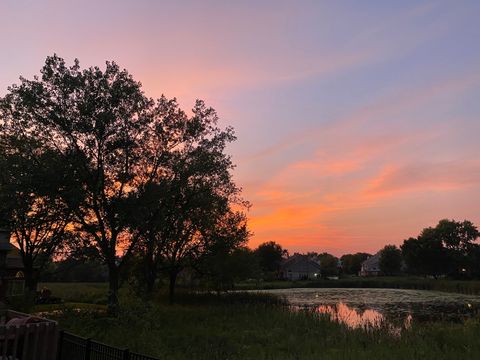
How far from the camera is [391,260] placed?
13388cm

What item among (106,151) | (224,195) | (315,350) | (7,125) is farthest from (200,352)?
(224,195)

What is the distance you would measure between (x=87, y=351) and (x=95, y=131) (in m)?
19.6

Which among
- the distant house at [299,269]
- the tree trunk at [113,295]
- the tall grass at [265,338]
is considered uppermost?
the distant house at [299,269]

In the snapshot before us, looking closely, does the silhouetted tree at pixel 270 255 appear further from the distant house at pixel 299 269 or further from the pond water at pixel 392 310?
the pond water at pixel 392 310

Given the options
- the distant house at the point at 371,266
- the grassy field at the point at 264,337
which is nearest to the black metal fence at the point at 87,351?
the grassy field at the point at 264,337

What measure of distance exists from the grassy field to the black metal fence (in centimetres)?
394

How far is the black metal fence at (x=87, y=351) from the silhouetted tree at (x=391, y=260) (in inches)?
5261

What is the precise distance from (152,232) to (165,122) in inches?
322

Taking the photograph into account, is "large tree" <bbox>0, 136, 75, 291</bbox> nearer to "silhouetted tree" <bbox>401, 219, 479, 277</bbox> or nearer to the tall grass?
the tall grass

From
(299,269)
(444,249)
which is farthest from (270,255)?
(444,249)

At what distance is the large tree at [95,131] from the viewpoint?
2738 cm

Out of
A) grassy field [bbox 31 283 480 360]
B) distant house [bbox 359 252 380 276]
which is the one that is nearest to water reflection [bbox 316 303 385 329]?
grassy field [bbox 31 283 480 360]

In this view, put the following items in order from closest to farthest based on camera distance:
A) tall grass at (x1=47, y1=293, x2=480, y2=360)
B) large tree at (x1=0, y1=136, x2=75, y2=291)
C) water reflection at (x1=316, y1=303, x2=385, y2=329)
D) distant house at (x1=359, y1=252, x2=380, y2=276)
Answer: tall grass at (x1=47, y1=293, x2=480, y2=360) < large tree at (x1=0, y1=136, x2=75, y2=291) < water reflection at (x1=316, y1=303, x2=385, y2=329) < distant house at (x1=359, y1=252, x2=380, y2=276)

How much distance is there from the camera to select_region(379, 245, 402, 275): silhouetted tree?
134 meters
